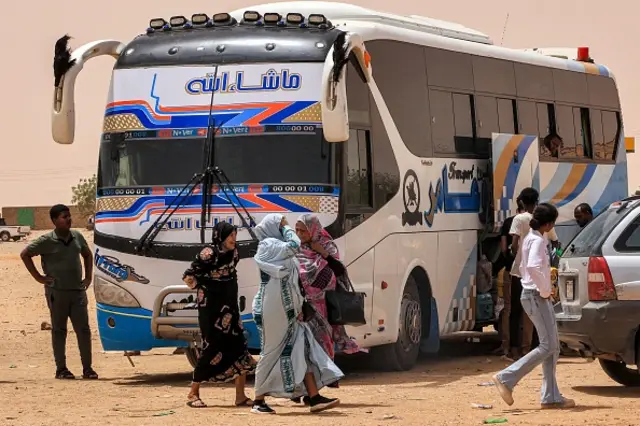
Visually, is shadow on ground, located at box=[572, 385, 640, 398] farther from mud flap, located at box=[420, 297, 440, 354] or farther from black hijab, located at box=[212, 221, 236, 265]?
mud flap, located at box=[420, 297, 440, 354]

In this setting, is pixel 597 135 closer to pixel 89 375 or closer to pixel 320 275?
pixel 89 375

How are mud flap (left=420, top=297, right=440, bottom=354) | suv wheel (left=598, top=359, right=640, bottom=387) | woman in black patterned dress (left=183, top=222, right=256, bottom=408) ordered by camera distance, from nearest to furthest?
1. woman in black patterned dress (left=183, top=222, right=256, bottom=408)
2. suv wheel (left=598, top=359, right=640, bottom=387)
3. mud flap (left=420, top=297, right=440, bottom=354)

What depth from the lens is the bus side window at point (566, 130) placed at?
20.2m

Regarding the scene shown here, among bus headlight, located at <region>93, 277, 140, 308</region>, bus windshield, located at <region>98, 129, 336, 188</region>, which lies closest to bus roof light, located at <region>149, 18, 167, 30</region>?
bus windshield, located at <region>98, 129, 336, 188</region>

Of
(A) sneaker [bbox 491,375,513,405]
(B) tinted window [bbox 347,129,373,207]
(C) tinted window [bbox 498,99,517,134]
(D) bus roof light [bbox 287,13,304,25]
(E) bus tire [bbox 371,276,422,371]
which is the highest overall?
(D) bus roof light [bbox 287,13,304,25]

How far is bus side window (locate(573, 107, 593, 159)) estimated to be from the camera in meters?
20.8

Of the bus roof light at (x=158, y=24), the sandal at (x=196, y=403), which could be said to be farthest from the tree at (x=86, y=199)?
the sandal at (x=196, y=403)

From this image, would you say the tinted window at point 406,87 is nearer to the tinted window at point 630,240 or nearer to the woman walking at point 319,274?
the woman walking at point 319,274

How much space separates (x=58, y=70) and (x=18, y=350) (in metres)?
6.46

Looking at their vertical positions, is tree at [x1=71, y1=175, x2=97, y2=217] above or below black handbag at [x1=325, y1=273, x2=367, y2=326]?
above

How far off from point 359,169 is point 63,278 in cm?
330

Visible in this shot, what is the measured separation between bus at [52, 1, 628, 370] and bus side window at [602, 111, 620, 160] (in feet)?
17.4

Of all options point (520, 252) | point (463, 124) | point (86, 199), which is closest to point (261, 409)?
point (520, 252)

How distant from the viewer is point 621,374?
1343 centimetres
